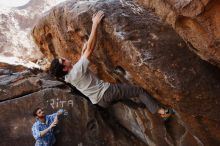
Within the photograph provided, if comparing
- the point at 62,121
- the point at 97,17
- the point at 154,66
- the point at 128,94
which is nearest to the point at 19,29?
the point at 62,121

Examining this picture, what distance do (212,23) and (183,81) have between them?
1.42m

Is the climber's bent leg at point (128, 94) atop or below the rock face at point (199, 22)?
below

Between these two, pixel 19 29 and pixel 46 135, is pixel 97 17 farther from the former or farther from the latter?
pixel 19 29

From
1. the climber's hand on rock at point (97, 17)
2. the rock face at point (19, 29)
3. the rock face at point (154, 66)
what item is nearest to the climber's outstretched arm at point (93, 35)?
the climber's hand on rock at point (97, 17)

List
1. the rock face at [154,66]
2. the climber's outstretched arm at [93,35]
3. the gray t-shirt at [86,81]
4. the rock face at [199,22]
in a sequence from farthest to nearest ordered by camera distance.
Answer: the gray t-shirt at [86,81] < the climber's outstretched arm at [93,35] < the rock face at [154,66] < the rock face at [199,22]

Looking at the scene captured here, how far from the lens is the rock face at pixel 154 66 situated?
5219 mm

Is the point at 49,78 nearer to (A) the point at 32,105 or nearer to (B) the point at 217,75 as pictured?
(A) the point at 32,105

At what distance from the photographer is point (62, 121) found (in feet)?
23.2

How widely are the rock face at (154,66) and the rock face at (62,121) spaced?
2.86 feet

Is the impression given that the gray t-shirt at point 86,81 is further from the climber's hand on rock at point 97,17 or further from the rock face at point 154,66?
the climber's hand on rock at point 97,17

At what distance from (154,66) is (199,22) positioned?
4.44ft

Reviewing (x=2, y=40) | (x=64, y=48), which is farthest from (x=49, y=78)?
(x=2, y=40)

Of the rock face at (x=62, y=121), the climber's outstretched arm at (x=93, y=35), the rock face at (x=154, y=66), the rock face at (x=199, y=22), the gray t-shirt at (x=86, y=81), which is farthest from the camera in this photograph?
the rock face at (x=62, y=121)

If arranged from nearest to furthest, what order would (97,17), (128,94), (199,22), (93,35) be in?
1. (199,22)
2. (93,35)
3. (97,17)
4. (128,94)
